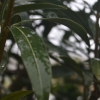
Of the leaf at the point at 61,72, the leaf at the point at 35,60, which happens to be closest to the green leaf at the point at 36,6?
the leaf at the point at 35,60

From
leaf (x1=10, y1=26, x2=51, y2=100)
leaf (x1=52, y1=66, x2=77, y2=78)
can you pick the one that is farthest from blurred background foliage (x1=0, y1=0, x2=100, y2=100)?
leaf (x1=10, y1=26, x2=51, y2=100)

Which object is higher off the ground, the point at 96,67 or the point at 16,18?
the point at 16,18

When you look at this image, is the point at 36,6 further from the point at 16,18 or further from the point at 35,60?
the point at 35,60

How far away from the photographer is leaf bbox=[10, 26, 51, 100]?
46cm

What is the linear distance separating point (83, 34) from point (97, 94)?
0.40 metres

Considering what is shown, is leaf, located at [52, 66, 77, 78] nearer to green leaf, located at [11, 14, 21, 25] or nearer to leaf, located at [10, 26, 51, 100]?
green leaf, located at [11, 14, 21, 25]

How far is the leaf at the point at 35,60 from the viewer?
1.51 feet

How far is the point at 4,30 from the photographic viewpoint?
637 millimetres

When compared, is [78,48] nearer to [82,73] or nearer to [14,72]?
[82,73]

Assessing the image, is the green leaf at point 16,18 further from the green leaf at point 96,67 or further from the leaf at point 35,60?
the green leaf at point 96,67

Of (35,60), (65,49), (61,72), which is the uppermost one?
(35,60)

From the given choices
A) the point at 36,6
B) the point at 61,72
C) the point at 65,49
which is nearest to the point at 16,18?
the point at 36,6

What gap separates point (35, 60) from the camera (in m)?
0.51

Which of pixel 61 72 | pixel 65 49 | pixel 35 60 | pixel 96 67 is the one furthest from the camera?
pixel 61 72
